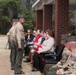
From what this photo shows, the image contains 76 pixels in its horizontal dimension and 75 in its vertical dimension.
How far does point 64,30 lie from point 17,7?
122ft

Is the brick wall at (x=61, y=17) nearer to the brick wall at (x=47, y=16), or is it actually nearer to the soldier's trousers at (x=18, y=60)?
the soldier's trousers at (x=18, y=60)

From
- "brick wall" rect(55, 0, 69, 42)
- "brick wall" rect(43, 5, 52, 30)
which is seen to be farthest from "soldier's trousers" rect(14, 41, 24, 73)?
"brick wall" rect(43, 5, 52, 30)

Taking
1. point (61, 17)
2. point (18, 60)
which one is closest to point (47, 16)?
point (61, 17)

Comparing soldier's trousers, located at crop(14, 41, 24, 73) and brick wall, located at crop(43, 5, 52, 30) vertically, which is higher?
brick wall, located at crop(43, 5, 52, 30)

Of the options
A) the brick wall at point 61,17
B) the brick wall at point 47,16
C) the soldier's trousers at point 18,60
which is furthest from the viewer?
the brick wall at point 47,16

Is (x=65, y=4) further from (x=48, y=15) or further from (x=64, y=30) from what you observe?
(x=48, y=15)

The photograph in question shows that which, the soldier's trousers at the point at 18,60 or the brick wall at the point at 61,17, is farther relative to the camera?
the brick wall at the point at 61,17

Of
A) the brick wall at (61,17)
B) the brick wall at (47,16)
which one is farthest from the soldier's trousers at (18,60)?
the brick wall at (47,16)

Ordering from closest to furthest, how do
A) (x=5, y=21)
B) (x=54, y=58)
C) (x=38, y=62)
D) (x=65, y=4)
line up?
(x=54, y=58) → (x=38, y=62) → (x=65, y=4) → (x=5, y=21)

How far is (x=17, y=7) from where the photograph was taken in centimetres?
4825

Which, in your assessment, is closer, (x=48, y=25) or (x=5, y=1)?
(x=48, y=25)

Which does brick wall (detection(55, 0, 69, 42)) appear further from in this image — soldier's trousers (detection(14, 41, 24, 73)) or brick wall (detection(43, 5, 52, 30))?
brick wall (detection(43, 5, 52, 30))

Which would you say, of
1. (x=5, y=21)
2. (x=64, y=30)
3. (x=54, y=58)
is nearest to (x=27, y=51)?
(x=64, y=30)

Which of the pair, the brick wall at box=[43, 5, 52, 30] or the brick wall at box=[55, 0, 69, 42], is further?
the brick wall at box=[43, 5, 52, 30]
